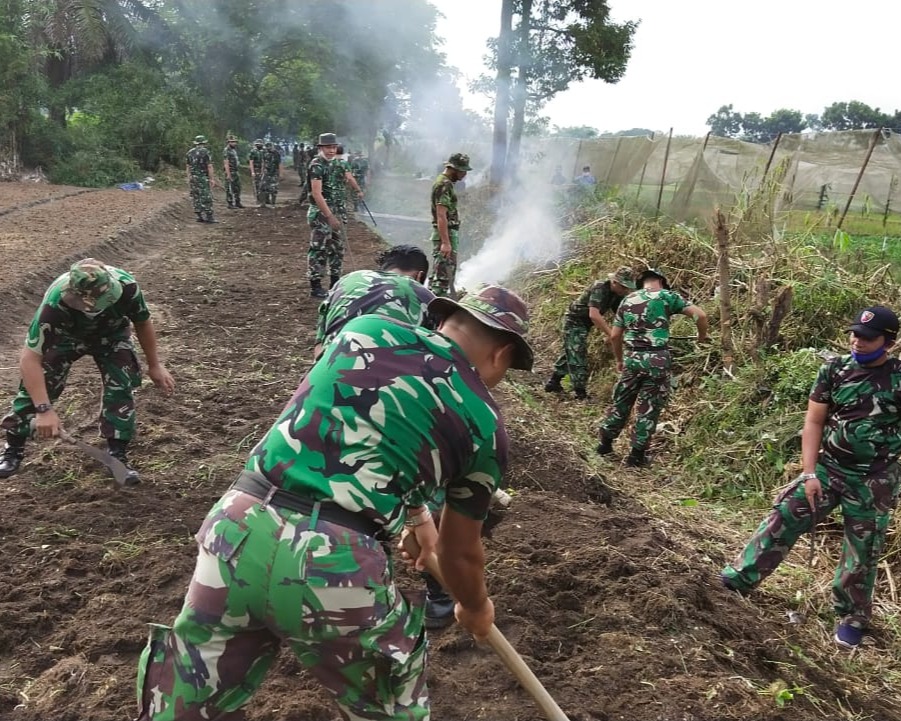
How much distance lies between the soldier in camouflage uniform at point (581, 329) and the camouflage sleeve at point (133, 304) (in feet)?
13.4

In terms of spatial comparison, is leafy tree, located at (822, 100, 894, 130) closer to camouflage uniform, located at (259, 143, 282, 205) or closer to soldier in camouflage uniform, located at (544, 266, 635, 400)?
camouflage uniform, located at (259, 143, 282, 205)

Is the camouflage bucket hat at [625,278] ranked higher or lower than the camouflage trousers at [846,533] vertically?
higher

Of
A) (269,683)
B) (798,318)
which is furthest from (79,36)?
(269,683)

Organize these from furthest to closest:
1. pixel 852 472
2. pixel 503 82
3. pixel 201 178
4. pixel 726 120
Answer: pixel 726 120 < pixel 503 82 < pixel 201 178 < pixel 852 472

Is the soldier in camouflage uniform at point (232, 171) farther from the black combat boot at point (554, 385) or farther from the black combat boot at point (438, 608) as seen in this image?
the black combat boot at point (438, 608)

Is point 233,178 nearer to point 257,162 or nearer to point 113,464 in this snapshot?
point 257,162

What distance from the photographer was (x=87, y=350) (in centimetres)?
421

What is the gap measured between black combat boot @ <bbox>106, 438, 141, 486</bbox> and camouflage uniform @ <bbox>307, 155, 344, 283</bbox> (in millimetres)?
4807

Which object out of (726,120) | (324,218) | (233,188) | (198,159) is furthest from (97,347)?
(726,120)

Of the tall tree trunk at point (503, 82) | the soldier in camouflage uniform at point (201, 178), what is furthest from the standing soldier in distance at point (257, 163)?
the tall tree trunk at point (503, 82)

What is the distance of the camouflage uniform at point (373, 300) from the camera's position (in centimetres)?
309

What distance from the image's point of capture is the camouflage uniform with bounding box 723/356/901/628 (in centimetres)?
332

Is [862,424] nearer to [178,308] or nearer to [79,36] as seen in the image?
[178,308]

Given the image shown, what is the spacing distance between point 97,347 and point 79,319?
0.32m
